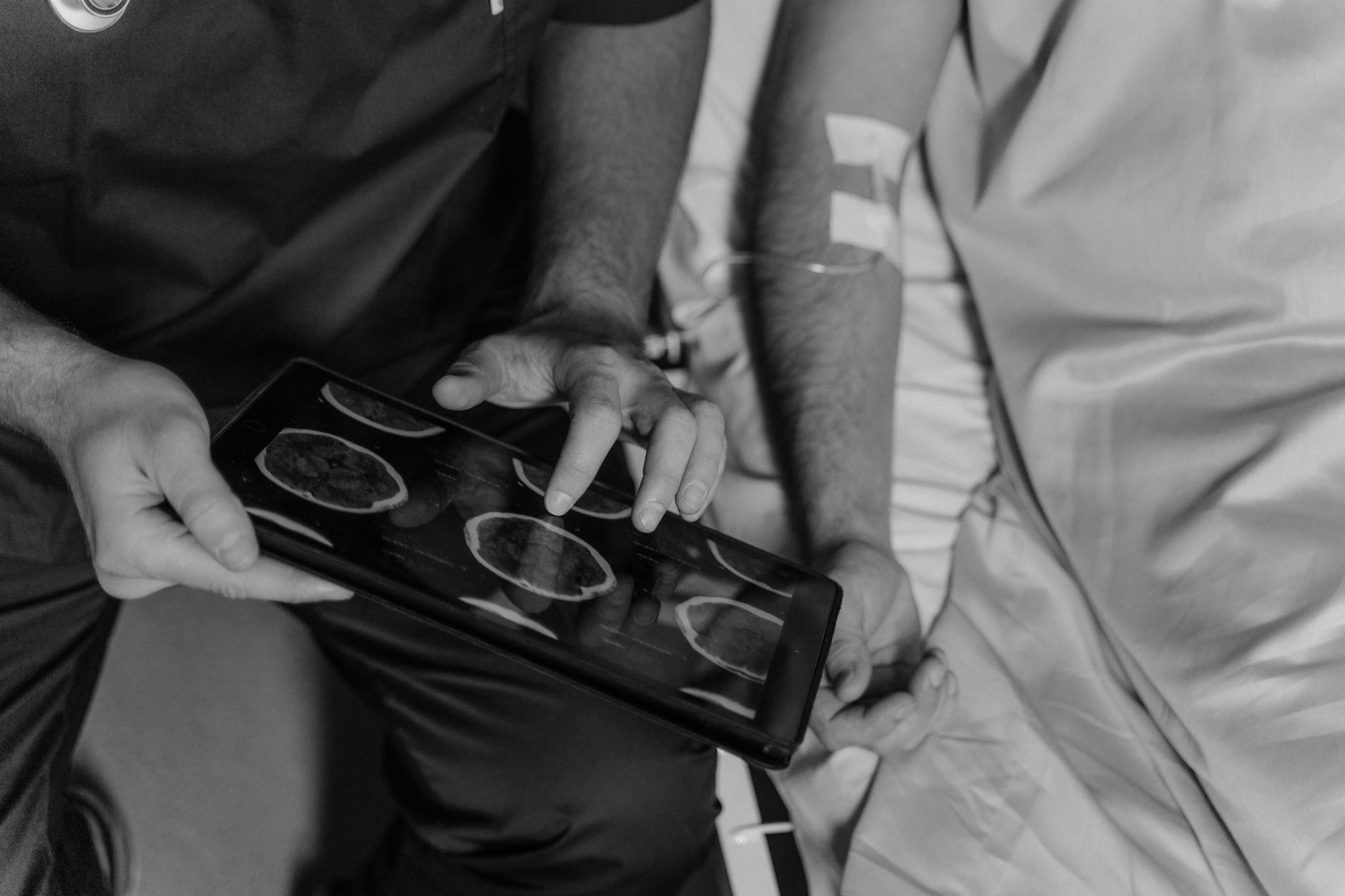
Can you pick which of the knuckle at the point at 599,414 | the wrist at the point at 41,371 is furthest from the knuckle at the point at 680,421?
the wrist at the point at 41,371

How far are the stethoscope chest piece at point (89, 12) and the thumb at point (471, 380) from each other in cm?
32

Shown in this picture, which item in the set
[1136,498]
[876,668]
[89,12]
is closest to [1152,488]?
[1136,498]

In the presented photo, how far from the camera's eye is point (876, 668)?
3.05 ft

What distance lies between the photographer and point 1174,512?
0.86 meters

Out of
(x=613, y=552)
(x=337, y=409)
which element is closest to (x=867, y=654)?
(x=613, y=552)

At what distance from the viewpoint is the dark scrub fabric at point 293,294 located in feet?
2.55

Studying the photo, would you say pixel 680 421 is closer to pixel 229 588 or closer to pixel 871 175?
pixel 229 588

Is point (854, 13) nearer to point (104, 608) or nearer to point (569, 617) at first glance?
point (569, 617)

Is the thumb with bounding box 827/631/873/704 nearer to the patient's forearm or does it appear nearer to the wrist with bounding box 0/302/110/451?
the patient's forearm

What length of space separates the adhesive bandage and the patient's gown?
100 mm

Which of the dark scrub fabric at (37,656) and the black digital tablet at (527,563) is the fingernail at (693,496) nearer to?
the black digital tablet at (527,563)

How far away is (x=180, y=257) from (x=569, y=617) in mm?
428

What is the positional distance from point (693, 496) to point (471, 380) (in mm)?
182

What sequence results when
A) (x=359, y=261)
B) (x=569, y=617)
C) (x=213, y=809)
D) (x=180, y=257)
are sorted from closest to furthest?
(x=569, y=617) → (x=180, y=257) → (x=359, y=261) → (x=213, y=809)
